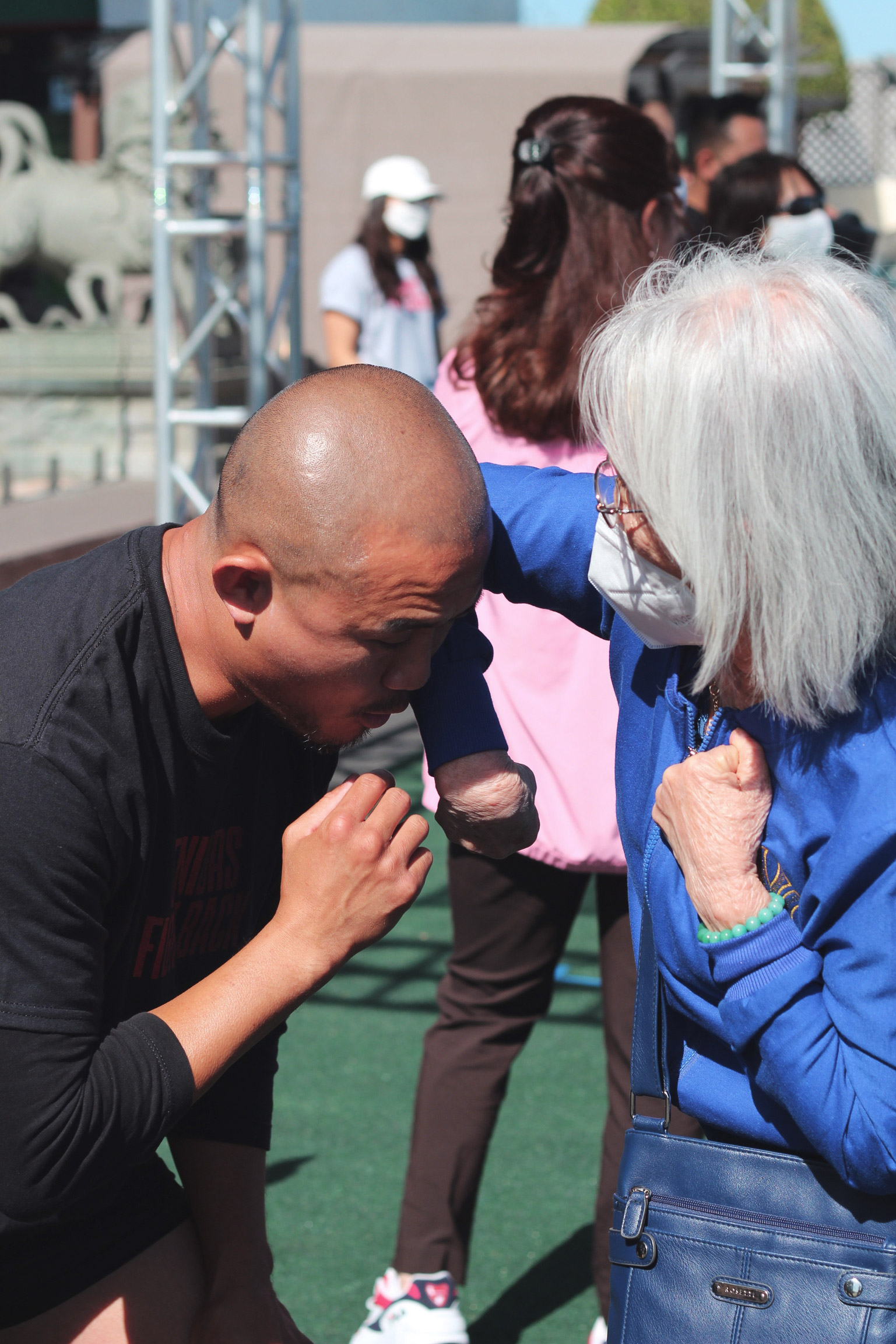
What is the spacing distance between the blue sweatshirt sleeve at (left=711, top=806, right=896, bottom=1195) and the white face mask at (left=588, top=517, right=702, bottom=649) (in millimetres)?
251

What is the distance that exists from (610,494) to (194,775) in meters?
0.53

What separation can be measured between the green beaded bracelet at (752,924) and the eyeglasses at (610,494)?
0.40 m

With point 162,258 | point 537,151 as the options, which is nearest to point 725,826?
point 537,151

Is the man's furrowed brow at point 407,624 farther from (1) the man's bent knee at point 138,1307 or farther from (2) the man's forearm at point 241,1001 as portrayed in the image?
(1) the man's bent knee at point 138,1307

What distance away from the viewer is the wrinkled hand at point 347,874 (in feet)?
4.50

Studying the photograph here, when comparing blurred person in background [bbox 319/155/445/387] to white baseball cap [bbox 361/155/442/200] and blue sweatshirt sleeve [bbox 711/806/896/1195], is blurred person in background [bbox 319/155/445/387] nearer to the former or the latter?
white baseball cap [bbox 361/155/442/200]

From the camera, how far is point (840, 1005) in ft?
4.31

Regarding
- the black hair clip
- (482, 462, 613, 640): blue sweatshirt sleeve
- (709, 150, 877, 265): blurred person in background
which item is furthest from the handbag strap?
(709, 150, 877, 265): blurred person in background

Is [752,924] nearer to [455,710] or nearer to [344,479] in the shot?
[455,710]

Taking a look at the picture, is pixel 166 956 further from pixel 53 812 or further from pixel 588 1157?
pixel 588 1157

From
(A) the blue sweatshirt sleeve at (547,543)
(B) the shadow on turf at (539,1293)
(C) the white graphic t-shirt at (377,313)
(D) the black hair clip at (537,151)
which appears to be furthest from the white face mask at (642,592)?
(C) the white graphic t-shirt at (377,313)

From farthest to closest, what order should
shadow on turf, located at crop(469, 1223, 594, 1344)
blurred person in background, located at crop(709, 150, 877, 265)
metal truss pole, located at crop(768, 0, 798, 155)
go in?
metal truss pole, located at crop(768, 0, 798, 155)
blurred person in background, located at crop(709, 150, 877, 265)
shadow on turf, located at crop(469, 1223, 594, 1344)

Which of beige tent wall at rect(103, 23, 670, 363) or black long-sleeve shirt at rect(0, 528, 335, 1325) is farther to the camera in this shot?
beige tent wall at rect(103, 23, 670, 363)

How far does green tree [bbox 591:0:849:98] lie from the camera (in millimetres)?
17922
